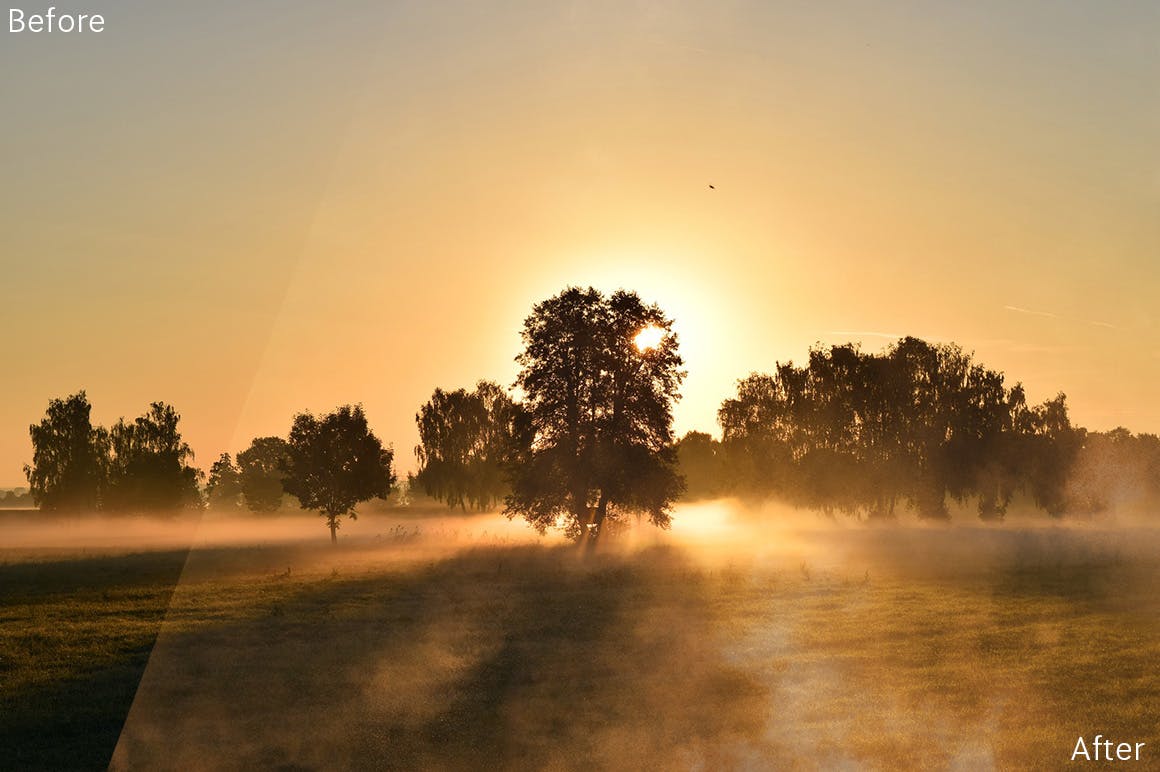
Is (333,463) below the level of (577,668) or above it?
above

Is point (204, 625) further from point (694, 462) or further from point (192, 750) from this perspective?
point (694, 462)

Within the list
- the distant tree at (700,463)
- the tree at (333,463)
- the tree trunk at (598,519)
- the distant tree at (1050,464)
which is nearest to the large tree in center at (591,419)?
the tree trunk at (598,519)

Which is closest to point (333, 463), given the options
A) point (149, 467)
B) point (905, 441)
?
point (149, 467)

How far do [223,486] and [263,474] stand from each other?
2598cm

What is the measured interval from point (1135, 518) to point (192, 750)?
101939 mm

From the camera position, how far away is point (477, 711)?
17.0 meters

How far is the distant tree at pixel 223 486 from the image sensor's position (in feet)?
513

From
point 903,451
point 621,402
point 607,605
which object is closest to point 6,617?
point 607,605

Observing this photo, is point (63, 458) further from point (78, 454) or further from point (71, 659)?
point (71, 659)

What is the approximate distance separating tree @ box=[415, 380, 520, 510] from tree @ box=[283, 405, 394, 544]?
5444 centimetres

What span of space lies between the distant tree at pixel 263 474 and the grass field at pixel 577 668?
2834 centimetres

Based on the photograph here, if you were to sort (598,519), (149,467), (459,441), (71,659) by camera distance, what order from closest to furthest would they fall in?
(71,659)
(598,519)
(149,467)
(459,441)

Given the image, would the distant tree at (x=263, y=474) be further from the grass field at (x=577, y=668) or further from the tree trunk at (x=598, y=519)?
the grass field at (x=577, y=668)

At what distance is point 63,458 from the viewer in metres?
89.8
